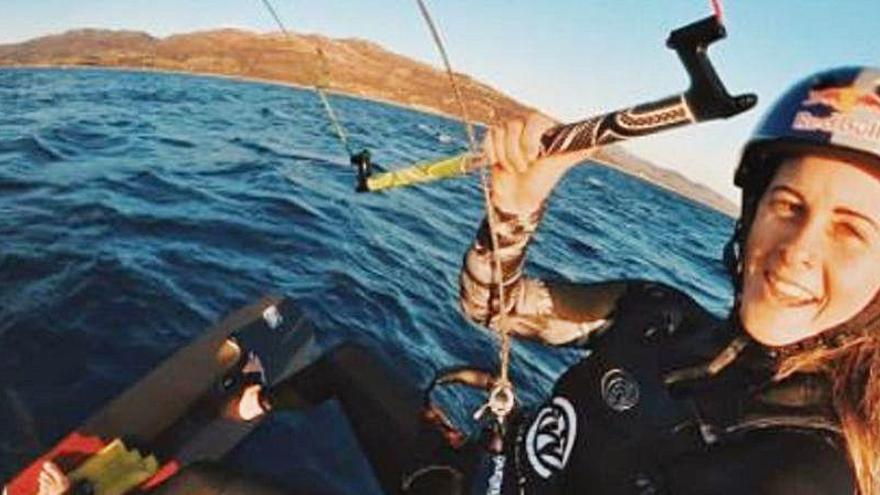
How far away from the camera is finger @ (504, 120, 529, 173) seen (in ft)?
10.9

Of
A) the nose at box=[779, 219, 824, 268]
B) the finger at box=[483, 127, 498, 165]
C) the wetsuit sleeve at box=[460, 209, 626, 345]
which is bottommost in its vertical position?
the wetsuit sleeve at box=[460, 209, 626, 345]

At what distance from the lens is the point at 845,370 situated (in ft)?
10.3

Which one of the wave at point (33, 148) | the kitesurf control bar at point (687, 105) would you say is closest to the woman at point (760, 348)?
the kitesurf control bar at point (687, 105)

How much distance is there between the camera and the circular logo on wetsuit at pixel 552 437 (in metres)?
3.66

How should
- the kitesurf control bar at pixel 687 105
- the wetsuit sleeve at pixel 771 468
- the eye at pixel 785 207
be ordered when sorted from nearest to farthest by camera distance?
1. the kitesurf control bar at pixel 687 105
2. the wetsuit sleeve at pixel 771 468
3. the eye at pixel 785 207

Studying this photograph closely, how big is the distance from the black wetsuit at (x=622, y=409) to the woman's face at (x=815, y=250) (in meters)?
0.24

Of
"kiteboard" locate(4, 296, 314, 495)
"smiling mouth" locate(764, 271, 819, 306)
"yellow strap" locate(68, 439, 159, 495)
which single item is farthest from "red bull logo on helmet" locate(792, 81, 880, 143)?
"yellow strap" locate(68, 439, 159, 495)

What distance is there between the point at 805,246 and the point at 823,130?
0.44 meters

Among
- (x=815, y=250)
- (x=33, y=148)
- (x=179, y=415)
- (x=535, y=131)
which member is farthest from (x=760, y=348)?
(x=33, y=148)

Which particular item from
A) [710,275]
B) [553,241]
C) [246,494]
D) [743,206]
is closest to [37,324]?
[246,494]

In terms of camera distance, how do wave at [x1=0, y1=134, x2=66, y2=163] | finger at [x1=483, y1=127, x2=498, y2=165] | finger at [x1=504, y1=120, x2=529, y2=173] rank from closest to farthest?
1. finger at [x1=504, y1=120, x2=529, y2=173]
2. finger at [x1=483, y1=127, x2=498, y2=165]
3. wave at [x1=0, y1=134, x2=66, y2=163]

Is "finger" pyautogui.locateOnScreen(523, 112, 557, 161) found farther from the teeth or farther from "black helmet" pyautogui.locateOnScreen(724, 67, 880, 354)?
the teeth

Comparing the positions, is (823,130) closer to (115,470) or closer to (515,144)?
(515,144)

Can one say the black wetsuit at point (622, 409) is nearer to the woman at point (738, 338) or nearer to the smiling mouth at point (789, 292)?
the woman at point (738, 338)
